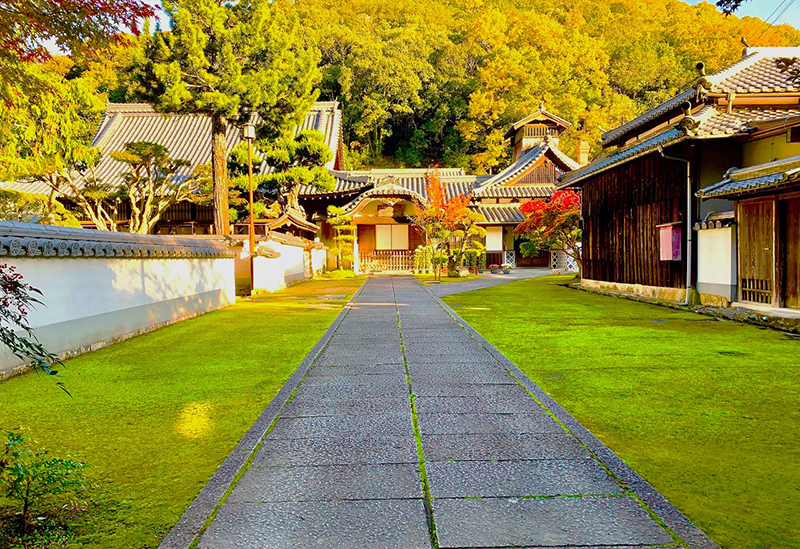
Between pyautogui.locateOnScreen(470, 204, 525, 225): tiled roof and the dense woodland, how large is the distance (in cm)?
1167

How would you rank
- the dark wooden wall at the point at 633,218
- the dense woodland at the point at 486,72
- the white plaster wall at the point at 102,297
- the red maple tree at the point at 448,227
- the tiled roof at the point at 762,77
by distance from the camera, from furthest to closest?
the dense woodland at the point at 486,72
the red maple tree at the point at 448,227
the dark wooden wall at the point at 633,218
the tiled roof at the point at 762,77
the white plaster wall at the point at 102,297

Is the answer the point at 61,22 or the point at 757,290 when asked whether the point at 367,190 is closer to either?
the point at 757,290

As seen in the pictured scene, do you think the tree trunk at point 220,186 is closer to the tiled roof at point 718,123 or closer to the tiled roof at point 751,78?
the tiled roof at point 718,123

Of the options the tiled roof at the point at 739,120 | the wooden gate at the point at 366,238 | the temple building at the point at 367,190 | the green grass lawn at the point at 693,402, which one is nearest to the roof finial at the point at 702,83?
the tiled roof at the point at 739,120

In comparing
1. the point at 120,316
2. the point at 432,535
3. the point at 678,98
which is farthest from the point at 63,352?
the point at 678,98

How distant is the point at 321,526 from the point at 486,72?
44.9 m

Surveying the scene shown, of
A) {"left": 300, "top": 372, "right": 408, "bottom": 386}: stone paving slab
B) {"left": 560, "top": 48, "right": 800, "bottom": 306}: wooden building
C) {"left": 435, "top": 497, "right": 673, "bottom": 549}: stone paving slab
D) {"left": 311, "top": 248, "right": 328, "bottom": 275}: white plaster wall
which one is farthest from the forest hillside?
{"left": 435, "top": 497, "right": 673, "bottom": 549}: stone paving slab

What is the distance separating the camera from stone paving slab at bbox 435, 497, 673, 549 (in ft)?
8.09

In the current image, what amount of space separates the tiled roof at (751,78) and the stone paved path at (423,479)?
32.8 ft

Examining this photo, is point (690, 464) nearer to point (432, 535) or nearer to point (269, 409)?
point (432, 535)

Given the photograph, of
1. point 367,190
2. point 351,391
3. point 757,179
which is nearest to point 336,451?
point 351,391

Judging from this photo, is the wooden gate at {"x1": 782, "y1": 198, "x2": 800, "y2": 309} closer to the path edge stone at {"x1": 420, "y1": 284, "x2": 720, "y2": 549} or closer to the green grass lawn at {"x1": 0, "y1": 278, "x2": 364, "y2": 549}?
the path edge stone at {"x1": 420, "y1": 284, "x2": 720, "y2": 549}

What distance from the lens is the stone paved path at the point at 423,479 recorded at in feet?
8.31

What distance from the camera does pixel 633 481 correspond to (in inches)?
120
